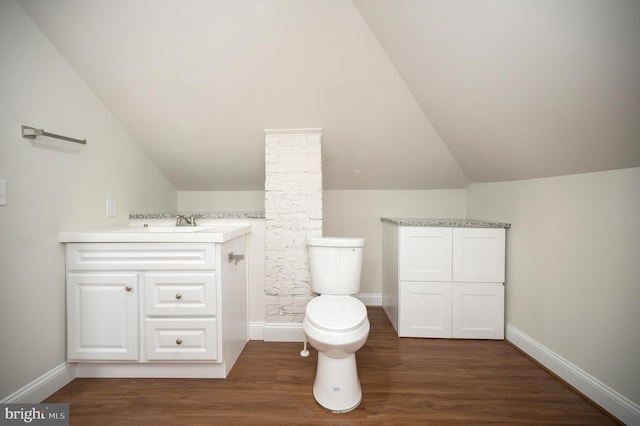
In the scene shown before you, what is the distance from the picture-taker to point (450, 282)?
2129 mm

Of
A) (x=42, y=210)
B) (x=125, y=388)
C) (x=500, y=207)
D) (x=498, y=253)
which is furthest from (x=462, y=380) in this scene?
(x=42, y=210)

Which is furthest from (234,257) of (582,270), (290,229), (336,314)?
(582,270)

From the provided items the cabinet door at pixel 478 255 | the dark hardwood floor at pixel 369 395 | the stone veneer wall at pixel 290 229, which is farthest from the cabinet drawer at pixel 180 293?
the cabinet door at pixel 478 255

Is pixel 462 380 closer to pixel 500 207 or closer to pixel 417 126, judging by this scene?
pixel 500 207

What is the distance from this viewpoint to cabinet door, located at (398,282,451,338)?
2131 mm

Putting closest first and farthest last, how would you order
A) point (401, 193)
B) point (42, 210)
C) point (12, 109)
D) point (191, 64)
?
point (12, 109), point (42, 210), point (191, 64), point (401, 193)

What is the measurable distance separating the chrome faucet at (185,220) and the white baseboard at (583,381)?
2.61 metres

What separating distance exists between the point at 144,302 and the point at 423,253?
6.39 ft

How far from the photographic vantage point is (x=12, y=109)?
137 centimetres

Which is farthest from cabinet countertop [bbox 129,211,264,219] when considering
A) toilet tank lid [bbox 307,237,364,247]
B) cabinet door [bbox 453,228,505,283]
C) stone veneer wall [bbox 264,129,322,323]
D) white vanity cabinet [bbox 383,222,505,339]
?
cabinet door [bbox 453,228,505,283]

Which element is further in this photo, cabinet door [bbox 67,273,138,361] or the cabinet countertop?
the cabinet countertop

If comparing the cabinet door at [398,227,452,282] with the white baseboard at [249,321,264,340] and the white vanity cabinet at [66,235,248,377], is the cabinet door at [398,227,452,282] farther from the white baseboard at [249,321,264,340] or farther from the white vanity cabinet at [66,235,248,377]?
the white vanity cabinet at [66,235,248,377]

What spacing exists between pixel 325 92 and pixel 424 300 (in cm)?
177

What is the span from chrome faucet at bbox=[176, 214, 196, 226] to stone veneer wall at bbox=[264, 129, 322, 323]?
23.6 inches
